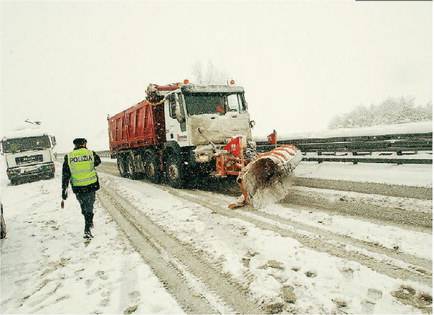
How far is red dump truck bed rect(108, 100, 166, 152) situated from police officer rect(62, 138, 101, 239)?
5.42 meters

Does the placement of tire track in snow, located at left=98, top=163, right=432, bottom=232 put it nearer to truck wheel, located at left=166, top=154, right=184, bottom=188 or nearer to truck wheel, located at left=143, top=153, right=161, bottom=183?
truck wheel, located at left=166, top=154, right=184, bottom=188

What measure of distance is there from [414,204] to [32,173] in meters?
16.6

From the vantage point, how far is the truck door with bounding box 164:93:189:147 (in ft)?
30.6

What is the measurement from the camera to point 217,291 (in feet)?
11.1

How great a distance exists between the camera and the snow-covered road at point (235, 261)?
3.16m

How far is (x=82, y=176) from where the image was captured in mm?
5707

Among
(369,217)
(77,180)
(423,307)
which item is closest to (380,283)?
(423,307)

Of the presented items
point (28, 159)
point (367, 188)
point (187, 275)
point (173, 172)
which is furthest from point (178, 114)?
point (28, 159)

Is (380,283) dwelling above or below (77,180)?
below

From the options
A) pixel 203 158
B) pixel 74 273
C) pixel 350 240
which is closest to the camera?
pixel 74 273

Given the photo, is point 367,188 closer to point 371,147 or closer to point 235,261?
point 371,147

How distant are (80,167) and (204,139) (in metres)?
A: 4.17

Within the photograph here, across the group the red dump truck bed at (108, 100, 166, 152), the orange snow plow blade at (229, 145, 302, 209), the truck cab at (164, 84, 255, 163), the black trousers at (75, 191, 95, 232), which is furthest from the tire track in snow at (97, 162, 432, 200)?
the black trousers at (75, 191, 95, 232)

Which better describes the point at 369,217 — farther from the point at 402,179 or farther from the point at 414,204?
the point at 402,179
